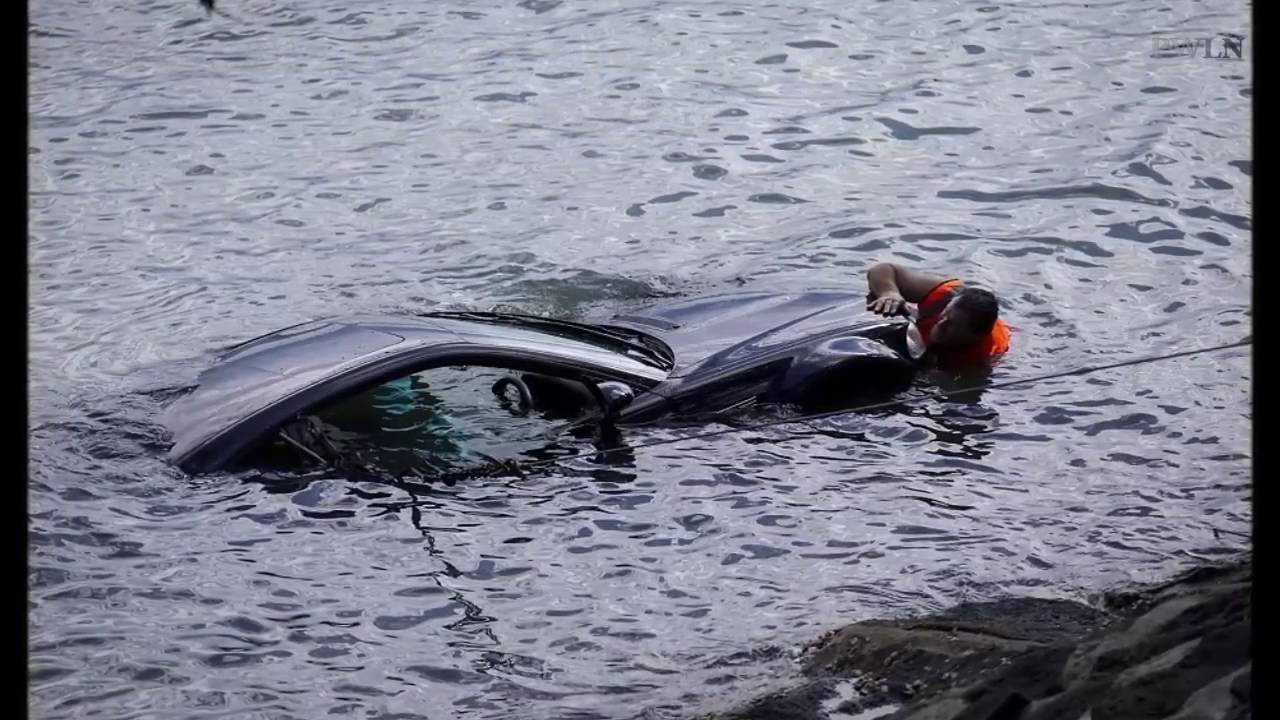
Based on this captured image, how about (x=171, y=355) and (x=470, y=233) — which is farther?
(x=470, y=233)

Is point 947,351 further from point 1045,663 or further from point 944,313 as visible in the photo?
point 1045,663

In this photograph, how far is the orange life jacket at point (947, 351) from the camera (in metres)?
9.26

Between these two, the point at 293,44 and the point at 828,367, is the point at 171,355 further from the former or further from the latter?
the point at 293,44

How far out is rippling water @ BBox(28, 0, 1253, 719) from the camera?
681 cm

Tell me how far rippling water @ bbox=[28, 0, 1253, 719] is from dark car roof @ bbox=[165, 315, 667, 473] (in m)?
0.24

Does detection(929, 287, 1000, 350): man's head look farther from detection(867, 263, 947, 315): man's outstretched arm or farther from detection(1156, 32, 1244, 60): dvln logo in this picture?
detection(1156, 32, 1244, 60): dvln logo

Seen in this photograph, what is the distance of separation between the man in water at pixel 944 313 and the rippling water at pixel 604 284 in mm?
313

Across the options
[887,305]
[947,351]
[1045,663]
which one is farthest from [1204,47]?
[1045,663]

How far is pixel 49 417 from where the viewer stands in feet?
29.0

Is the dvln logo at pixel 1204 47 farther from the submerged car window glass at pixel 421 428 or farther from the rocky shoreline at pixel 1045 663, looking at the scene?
the rocky shoreline at pixel 1045 663
